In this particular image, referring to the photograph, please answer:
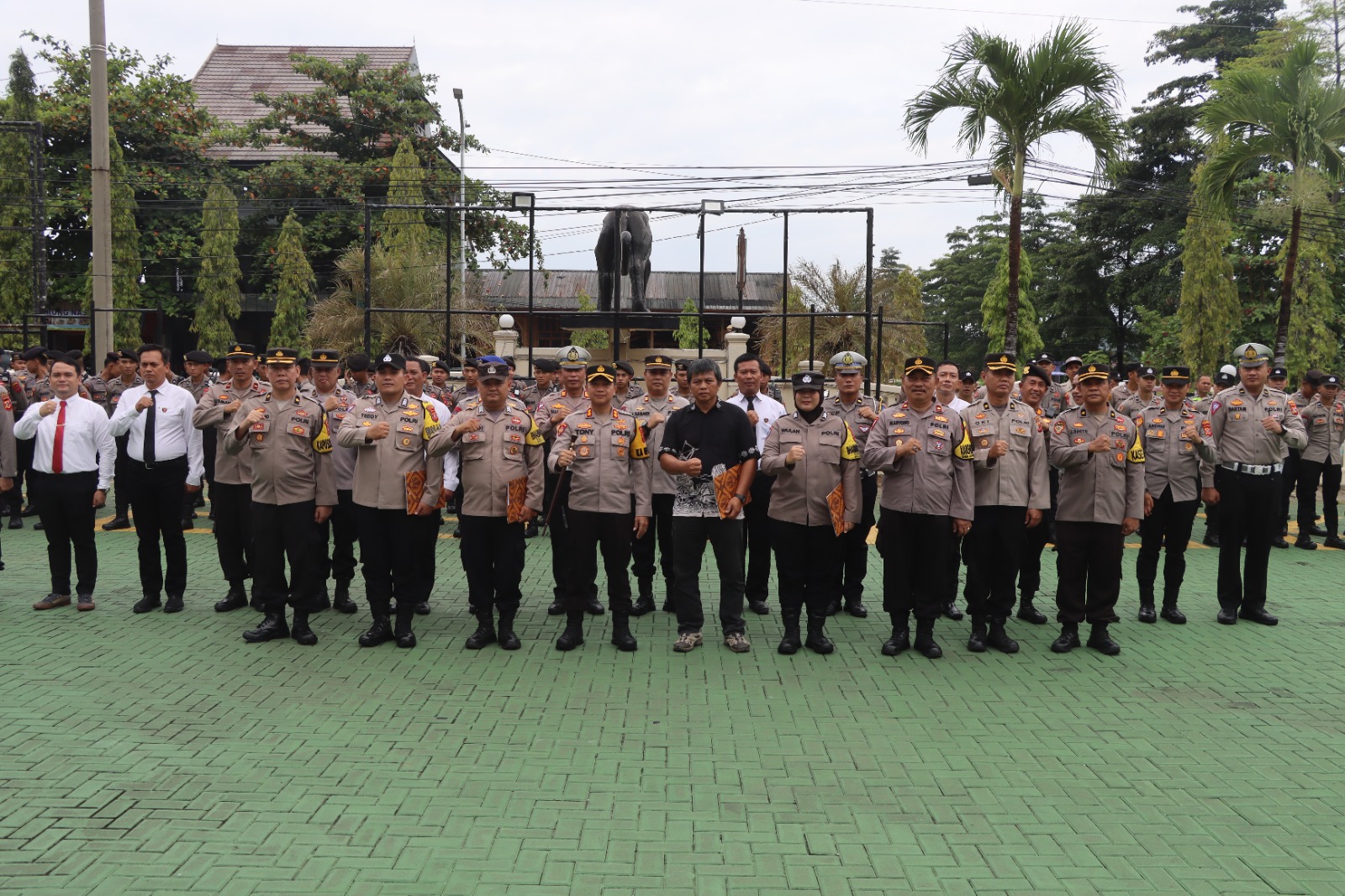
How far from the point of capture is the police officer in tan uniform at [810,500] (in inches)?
263

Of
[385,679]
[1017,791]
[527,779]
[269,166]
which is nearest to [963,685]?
[1017,791]

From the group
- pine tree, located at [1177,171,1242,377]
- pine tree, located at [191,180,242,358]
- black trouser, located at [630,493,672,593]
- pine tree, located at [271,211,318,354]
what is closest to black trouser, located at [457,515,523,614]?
black trouser, located at [630,493,672,593]

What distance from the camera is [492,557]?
6.87 m

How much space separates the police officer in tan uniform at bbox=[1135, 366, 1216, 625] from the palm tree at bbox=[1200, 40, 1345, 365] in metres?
7.53

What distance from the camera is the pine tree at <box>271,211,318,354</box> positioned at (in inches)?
1278

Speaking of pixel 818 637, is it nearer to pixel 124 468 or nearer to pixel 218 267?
pixel 124 468

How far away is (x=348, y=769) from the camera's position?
15.3 feet

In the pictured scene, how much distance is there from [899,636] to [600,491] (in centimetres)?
223

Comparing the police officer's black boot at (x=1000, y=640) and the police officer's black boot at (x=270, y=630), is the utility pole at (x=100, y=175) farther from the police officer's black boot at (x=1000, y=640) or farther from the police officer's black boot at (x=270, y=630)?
the police officer's black boot at (x=1000, y=640)

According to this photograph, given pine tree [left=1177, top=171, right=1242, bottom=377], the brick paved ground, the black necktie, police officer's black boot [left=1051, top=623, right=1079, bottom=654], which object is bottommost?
the brick paved ground

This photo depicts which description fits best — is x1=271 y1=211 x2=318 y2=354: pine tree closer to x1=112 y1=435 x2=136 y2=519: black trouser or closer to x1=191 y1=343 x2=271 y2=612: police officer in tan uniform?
x1=112 y1=435 x2=136 y2=519: black trouser

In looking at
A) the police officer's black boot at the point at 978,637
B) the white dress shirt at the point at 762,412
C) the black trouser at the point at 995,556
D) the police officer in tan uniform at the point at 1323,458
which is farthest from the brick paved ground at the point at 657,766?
the police officer in tan uniform at the point at 1323,458

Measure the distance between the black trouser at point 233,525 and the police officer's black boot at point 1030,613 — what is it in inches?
228

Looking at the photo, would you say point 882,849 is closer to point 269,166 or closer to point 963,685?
point 963,685
